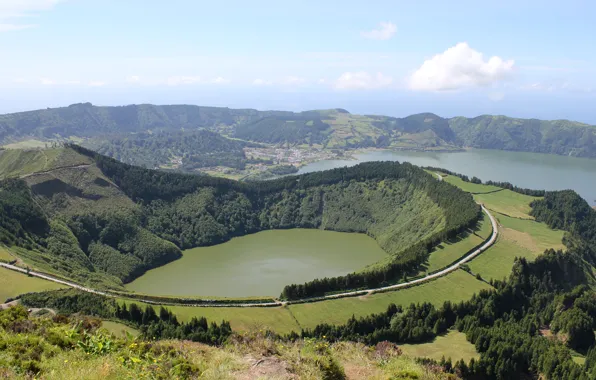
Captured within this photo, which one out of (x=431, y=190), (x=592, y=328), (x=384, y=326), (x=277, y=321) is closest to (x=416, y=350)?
(x=384, y=326)

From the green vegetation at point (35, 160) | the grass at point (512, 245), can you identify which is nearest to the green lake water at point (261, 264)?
the grass at point (512, 245)

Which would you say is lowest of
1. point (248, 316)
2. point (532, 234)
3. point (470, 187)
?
point (248, 316)

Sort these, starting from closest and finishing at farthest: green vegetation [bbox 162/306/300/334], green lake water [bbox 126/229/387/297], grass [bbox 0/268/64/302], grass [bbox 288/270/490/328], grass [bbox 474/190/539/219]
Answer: green vegetation [bbox 162/306/300/334] → grass [bbox 0/268/64/302] → grass [bbox 288/270/490/328] → green lake water [bbox 126/229/387/297] → grass [bbox 474/190/539/219]

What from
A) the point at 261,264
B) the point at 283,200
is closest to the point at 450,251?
the point at 261,264

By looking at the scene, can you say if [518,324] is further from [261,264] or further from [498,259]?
[261,264]

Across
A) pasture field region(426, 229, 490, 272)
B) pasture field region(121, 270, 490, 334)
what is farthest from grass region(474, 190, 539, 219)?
pasture field region(121, 270, 490, 334)

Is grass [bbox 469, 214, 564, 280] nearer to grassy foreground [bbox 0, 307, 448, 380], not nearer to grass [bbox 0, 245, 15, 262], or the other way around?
grassy foreground [bbox 0, 307, 448, 380]
